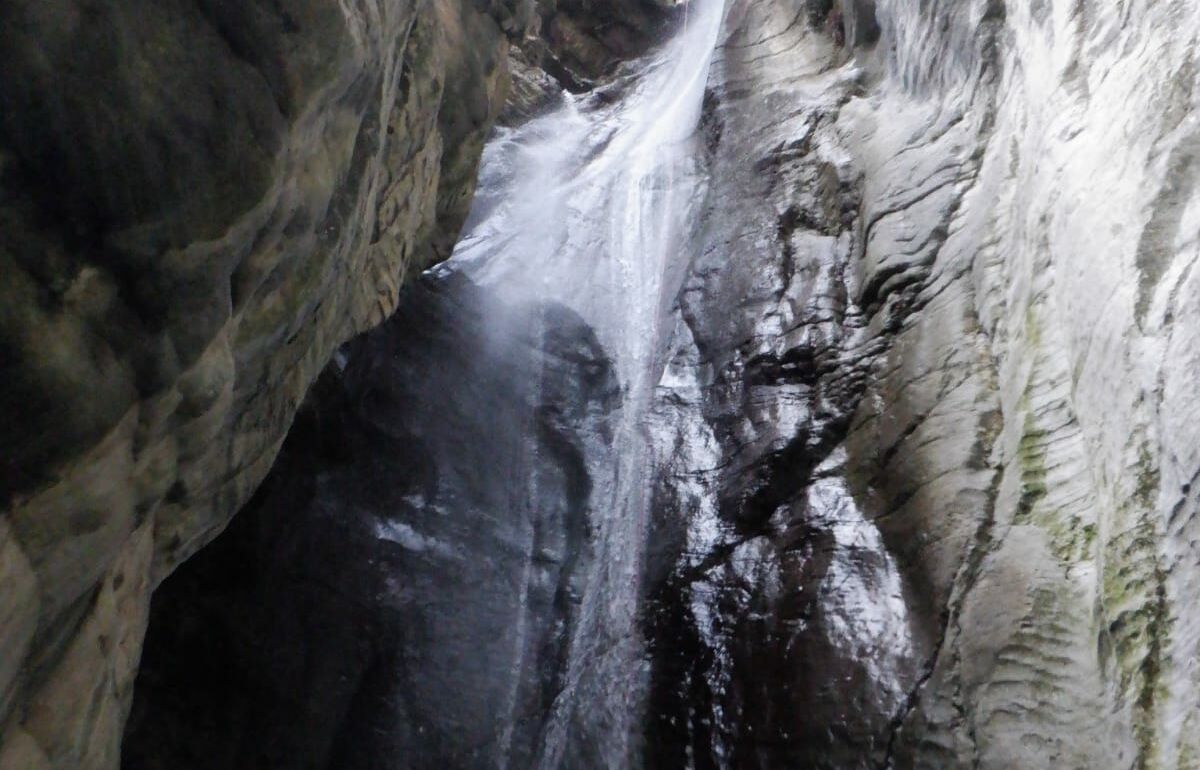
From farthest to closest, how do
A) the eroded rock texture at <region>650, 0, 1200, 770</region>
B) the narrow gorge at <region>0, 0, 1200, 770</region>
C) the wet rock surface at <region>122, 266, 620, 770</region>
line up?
the wet rock surface at <region>122, 266, 620, 770</region> < the eroded rock texture at <region>650, 0, 1200, 770</region> < the narrow gorge at <region>0, 0, 1200, 770</region>

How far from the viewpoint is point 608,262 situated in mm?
10664

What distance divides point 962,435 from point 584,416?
366 centimetres

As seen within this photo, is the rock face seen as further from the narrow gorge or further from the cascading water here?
the cascading water

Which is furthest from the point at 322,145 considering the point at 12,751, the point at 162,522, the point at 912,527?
the point at 912,527

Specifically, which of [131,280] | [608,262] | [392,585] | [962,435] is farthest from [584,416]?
[131,280]

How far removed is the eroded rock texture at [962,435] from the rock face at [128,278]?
3.19m

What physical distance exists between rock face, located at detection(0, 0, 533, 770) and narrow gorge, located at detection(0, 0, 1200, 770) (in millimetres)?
14

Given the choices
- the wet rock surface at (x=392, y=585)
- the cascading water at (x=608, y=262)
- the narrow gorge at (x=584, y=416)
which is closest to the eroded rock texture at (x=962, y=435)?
the narrow gorge at (x=584, y=416)

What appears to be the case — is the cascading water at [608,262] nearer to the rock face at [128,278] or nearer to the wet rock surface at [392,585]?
the wet rock surface at [392,585]

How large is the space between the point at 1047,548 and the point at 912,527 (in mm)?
921

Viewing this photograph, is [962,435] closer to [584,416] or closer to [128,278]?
[584,416]

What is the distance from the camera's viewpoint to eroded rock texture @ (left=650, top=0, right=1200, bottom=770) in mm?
3609

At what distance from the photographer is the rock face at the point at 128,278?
7.96ft

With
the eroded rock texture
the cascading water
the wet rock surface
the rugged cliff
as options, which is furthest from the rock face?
the eroded rock texture
